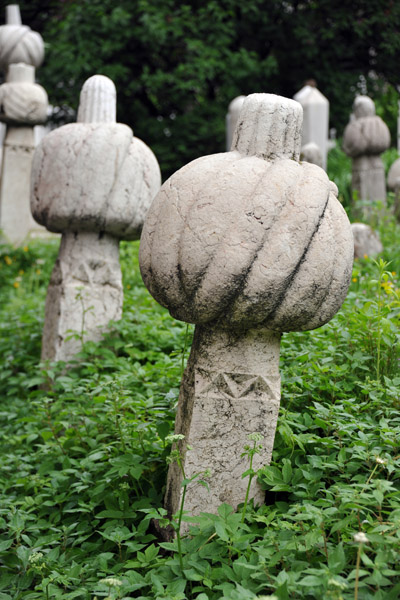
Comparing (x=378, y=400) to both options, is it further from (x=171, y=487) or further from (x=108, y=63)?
(x=108, y=63)

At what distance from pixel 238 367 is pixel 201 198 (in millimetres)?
635

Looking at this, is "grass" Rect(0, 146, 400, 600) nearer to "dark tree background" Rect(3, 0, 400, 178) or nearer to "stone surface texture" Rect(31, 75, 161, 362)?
"stone surface texture" Rect(31, 75, 161, 362)

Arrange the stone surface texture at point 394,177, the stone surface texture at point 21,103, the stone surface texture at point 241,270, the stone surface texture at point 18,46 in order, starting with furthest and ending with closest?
the stone surface texture at point 18,46
the stone surface texture at point 21,103
the stone surface texture at point 394,177
the stone surface texture at point 241,270

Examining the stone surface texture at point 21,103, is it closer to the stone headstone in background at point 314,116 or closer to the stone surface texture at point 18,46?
the stone surface texture at point 18,46

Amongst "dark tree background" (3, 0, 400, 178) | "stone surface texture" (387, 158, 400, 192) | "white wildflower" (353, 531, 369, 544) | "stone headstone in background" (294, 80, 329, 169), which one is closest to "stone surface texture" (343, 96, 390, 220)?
"stone headstone in background" (294, 80, 329, 169)

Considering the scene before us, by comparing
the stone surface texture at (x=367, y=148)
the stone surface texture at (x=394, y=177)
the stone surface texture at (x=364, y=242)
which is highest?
the stone surface texture at (x=367, y=148)

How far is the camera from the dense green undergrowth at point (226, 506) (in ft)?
6.54

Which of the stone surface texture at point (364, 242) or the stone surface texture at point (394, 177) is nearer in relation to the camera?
the stone surface texture at point (364, 242)

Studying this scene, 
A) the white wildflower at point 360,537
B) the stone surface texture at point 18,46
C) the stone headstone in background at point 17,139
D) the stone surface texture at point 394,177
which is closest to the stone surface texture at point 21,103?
the stone headstone in background at point 17,139

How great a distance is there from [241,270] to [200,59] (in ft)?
34.7

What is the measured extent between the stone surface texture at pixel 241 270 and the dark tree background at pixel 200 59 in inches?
381

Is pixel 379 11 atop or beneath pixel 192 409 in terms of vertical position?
atop

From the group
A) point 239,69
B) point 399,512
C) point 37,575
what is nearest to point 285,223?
point 399,512

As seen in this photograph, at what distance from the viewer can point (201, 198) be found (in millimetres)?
2305
